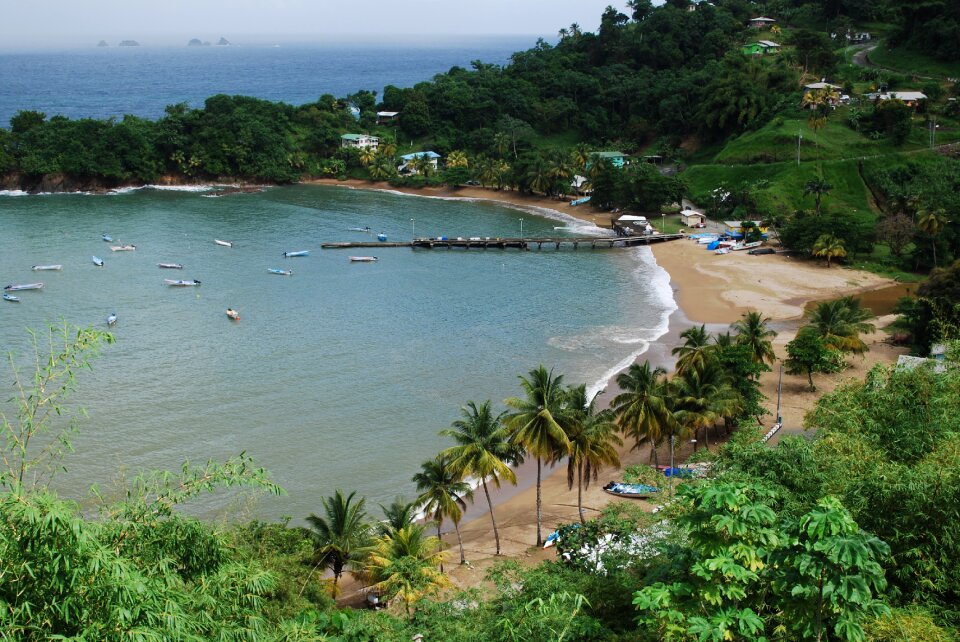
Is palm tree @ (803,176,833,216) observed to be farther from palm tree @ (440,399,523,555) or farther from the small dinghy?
the small dinghy

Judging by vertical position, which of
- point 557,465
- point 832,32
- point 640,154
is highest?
point 832,32

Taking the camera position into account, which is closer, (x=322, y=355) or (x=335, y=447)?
(x=335, y=447)

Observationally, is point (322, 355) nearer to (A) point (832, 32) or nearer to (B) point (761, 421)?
(B) point (761, 421)

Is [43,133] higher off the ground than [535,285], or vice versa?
[43,133]

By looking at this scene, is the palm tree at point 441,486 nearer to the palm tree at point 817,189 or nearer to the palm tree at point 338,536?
the palm tree at point 338,536

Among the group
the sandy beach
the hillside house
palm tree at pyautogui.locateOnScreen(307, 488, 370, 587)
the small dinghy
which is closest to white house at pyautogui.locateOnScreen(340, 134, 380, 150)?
the sandy beach

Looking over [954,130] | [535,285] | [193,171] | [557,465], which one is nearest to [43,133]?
[193,171]
